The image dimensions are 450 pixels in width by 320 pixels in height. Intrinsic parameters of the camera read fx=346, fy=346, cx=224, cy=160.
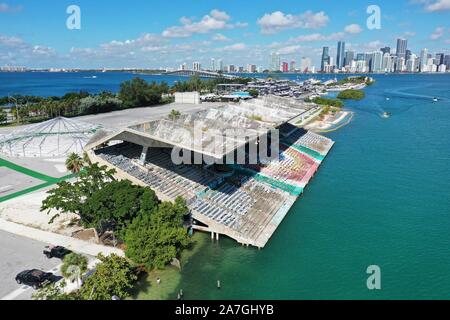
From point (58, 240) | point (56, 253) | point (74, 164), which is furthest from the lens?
point (74, 164)

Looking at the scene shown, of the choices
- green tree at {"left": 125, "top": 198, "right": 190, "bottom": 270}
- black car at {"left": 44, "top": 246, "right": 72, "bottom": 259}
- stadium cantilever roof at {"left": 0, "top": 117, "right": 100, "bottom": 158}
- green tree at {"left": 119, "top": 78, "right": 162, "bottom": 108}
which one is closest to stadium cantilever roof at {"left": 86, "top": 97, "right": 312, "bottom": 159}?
green tree at {"left": 125, "top": 198, "right": 190, "bottom": 270}

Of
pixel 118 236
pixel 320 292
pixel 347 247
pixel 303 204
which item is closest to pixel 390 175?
pixel 303 204

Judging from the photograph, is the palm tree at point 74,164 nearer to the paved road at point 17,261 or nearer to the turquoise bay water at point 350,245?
the paved road at point 17,261

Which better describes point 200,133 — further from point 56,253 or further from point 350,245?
point 350,245

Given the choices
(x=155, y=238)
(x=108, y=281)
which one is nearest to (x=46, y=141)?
(x=155, y=238)

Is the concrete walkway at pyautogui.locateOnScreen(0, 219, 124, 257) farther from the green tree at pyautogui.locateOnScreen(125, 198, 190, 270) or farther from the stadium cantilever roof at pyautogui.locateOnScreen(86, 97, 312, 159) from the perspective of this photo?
the stadium cantilever roof at pyautogui.locateOnScreen(86, 97, 312, 159)
